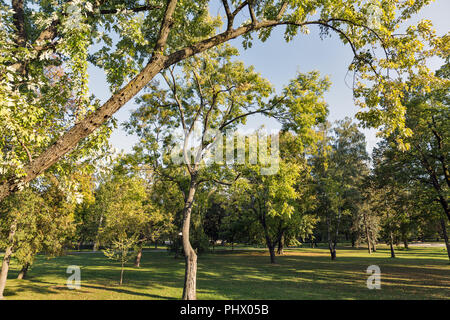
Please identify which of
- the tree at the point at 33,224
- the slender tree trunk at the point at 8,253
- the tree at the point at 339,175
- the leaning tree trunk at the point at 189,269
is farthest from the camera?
the tree at the point at 339,175

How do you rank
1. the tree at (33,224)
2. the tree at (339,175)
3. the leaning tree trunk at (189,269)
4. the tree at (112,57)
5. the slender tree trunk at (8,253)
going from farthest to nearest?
the tree at (339,175) → the slender tree trunk at (8,253) → the tree at (33,224) → the leaning tree trunk at (189,269) → the tree at (112,57)

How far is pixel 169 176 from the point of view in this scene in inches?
607

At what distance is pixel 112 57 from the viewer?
6.31 meters

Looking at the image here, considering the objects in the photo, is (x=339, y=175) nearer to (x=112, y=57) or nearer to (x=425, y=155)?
(x=425, y=155)

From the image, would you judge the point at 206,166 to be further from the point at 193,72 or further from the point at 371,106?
the point at 371,106

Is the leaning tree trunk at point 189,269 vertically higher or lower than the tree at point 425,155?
lower

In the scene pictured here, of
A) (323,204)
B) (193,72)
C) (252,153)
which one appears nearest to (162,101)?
(193,72)

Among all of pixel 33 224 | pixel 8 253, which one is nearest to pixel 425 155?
pixel 33 224

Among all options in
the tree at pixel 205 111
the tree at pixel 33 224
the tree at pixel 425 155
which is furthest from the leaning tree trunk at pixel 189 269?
the tree at pixel 425 155

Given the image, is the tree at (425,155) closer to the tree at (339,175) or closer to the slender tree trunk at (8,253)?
the tree at (339,175)

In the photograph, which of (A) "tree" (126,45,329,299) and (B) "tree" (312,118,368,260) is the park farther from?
(B) "tree" (312,118,368,260)

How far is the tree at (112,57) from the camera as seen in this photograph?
172 inches

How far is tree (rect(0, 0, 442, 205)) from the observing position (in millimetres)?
4379
